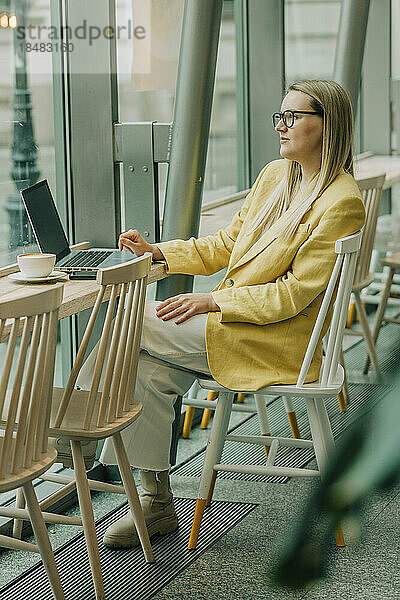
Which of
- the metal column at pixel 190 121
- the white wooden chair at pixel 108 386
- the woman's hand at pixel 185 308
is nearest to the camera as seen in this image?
the white wooden chair at pixel 108 386

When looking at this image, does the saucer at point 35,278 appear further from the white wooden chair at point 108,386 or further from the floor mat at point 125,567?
the floor mat at point 125,567

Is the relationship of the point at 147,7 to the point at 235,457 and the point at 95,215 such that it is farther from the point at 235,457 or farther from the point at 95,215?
the point at 235,457

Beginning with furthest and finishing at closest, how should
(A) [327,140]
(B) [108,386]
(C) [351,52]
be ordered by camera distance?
(C) [351,52] → (A) [327,140] → (B) [108,386]

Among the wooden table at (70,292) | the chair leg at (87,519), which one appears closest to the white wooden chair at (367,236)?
the wooden table at (70,292)

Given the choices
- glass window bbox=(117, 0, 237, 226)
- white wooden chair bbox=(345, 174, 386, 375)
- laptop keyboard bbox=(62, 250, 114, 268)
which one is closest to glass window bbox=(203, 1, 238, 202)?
glass window bbox=(117, 0, 237, 226)

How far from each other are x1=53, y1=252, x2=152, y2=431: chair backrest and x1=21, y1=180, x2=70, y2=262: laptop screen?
411 mm

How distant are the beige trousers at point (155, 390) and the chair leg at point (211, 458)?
0.11 metres

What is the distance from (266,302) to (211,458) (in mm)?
443

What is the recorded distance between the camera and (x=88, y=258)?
246cm

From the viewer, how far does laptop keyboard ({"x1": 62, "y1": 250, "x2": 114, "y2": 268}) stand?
7.79ft

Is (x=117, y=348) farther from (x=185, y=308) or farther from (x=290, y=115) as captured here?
(x=290, y=115)

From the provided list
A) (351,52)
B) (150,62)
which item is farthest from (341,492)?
(351,52)

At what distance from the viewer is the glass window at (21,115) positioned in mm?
2502

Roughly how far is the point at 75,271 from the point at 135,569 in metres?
0.78
